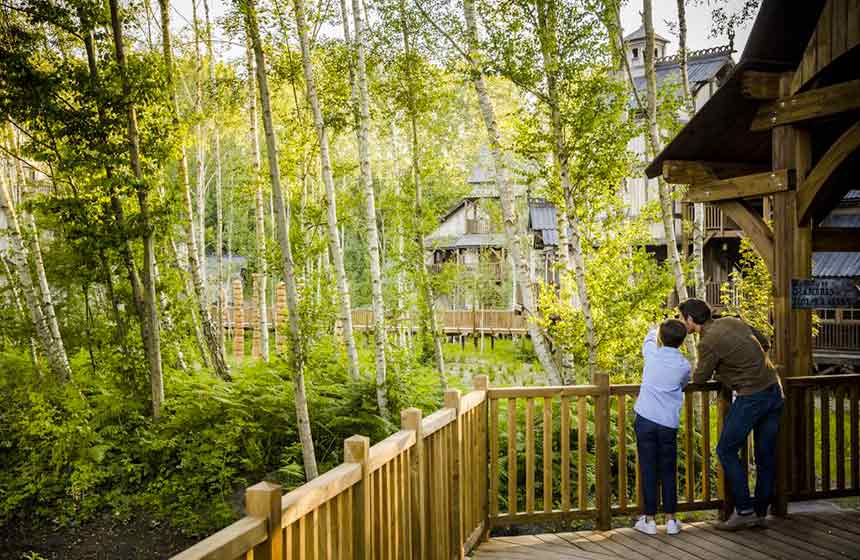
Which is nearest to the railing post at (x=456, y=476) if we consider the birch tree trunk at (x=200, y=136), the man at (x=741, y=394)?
the man at (x=741, y=394)

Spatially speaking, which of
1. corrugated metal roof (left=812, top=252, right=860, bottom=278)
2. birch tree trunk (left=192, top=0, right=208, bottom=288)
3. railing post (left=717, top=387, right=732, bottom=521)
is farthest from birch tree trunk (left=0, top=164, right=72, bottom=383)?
corrugated metal roof (left=812, top=252, right=860, bottom=278)

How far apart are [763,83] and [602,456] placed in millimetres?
3342

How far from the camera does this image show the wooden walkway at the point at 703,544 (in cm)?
432

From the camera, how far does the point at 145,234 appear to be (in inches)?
342

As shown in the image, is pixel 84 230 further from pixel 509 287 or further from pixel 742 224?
pixel 509 287

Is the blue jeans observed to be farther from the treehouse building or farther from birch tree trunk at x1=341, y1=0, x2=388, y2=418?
birch tree trunk at x1=341, y1=0, x2=388, y2=418

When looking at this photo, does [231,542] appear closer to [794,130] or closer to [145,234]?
[794,130]

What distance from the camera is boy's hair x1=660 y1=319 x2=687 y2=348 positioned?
14.3ft

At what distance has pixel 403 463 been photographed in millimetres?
3285

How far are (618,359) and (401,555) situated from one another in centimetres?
785

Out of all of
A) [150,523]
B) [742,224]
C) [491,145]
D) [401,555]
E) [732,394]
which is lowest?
[150,523]

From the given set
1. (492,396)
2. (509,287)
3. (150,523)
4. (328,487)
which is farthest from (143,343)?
(509,287)

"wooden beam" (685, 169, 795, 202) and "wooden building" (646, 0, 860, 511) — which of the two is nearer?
"wooden building" (646, 0, 860, 511)

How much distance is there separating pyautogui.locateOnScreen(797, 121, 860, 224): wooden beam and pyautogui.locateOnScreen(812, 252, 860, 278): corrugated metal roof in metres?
14.1
